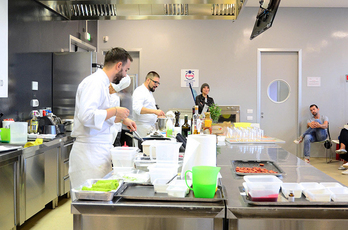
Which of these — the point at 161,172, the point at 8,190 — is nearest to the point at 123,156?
the point at 161,172

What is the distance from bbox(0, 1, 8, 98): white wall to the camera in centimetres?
336

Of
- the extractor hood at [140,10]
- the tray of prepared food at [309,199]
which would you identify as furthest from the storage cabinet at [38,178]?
the tray of prepared food at [309,199]

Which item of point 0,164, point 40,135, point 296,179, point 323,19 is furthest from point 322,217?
point 323,19

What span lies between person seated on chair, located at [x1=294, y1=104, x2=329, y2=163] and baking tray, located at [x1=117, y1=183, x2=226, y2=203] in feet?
19.7

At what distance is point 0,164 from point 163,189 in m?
1.87

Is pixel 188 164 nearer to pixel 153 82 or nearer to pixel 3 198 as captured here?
pixel 3 198

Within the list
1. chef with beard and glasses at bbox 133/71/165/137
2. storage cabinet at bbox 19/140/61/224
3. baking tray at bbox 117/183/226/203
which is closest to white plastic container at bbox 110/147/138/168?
baking tray at bbox 117/183/226/203

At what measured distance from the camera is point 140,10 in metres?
3.72

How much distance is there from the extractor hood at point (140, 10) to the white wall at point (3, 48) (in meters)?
0.54

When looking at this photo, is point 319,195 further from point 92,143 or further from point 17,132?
point 17,132

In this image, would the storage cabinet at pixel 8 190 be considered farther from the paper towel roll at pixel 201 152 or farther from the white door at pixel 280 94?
the white door at pixel 280 94

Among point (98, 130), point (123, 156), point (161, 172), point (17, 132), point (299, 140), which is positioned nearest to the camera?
point (161, 172)

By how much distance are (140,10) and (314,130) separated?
5051mm

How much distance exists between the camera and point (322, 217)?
1.28 m
